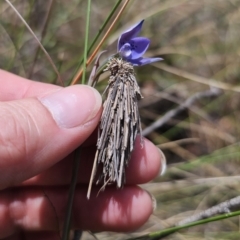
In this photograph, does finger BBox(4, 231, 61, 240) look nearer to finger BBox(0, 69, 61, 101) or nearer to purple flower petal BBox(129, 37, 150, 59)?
finger BBox(0, 69, 61, 101)

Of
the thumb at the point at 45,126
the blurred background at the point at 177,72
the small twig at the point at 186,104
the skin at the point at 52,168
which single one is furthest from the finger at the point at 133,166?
the small twig at the point at 186,104

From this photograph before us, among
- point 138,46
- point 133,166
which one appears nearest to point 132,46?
point 138,46

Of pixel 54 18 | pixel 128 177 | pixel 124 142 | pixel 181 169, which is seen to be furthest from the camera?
pixel 54 18

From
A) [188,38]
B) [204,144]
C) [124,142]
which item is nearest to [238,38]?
[188,38]

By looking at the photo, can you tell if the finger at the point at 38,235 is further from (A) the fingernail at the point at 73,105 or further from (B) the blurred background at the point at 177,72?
(A) the fingernail at the point at 73,105

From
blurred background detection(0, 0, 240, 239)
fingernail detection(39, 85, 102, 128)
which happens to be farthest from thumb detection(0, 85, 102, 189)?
blurred background detection(0, 0, 240, 239)

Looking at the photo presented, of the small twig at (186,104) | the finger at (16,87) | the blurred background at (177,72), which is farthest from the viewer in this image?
the small twig at (186,104)

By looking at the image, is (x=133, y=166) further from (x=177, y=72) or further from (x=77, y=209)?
(x=177, y=72)

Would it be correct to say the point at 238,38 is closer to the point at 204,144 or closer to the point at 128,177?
the point at 204,144
